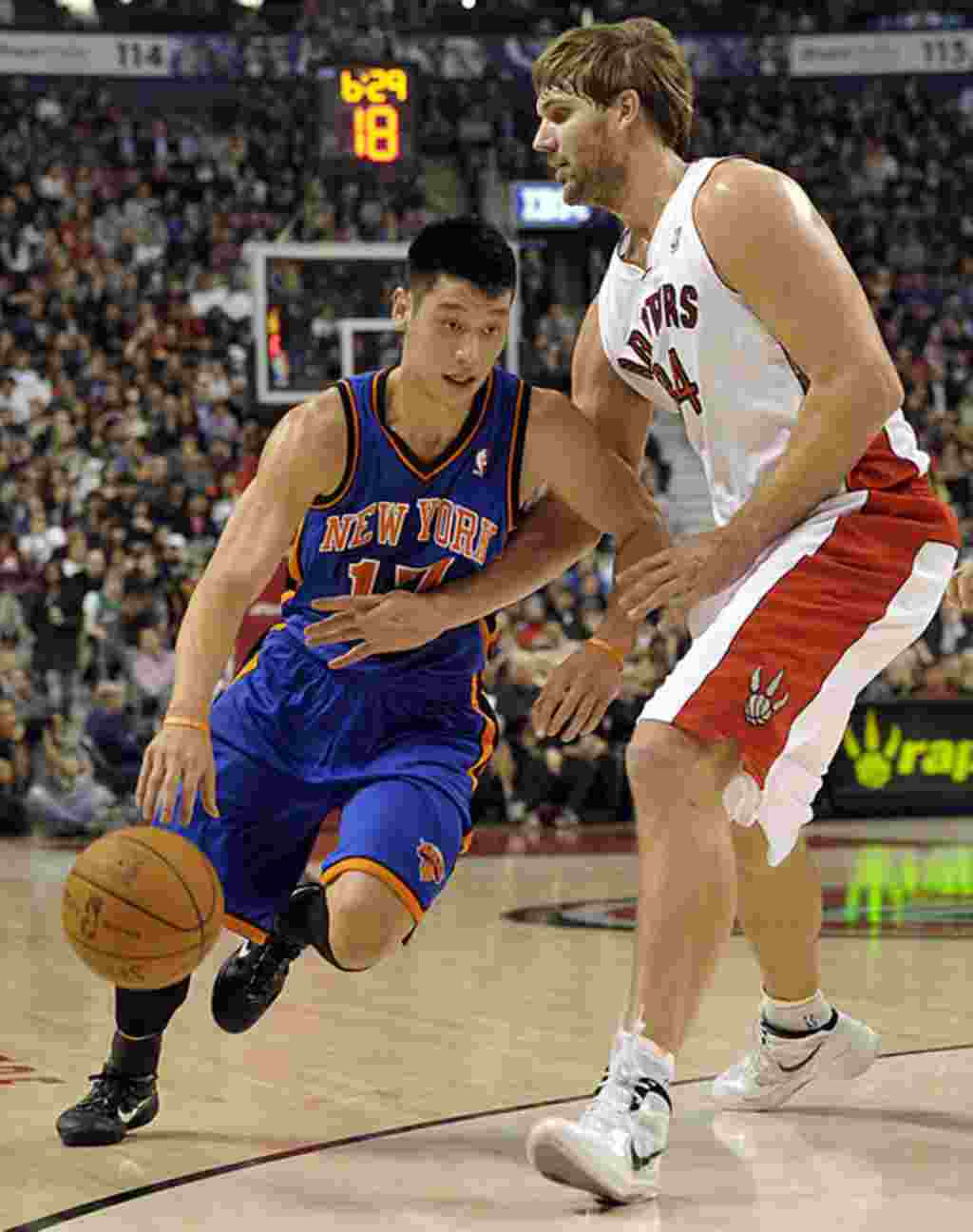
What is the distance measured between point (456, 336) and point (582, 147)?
457 mm

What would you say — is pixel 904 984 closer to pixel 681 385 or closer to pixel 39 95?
pixel 681 385

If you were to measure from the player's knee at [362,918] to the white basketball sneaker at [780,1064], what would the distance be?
2.63 ft

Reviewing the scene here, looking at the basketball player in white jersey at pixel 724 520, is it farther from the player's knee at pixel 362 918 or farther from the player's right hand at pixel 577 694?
the player's knee at pixel 362 918

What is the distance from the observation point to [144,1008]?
4.14 meters


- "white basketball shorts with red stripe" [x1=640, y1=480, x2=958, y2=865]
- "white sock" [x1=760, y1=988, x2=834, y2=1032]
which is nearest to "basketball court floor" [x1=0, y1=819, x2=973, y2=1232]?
"white sock" [x1=760, y1=988, x2=834, y2=1032]

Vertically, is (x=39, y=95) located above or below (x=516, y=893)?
above

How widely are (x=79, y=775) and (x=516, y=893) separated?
4.07m

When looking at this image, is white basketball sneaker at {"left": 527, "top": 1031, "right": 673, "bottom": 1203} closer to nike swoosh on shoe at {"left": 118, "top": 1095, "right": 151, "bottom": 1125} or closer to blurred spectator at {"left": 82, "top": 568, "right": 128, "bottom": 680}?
nike swoosh on shoe at {"left": 118, "top": 1095, "right": 151, "bottom": 1125}

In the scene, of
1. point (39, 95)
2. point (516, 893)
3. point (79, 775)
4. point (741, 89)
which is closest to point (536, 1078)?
point (516, 893)

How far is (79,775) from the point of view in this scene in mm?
12469

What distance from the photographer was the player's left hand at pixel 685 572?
145 inches

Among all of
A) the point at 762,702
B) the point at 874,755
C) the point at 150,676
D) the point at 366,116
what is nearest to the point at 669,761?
the point at 762,702

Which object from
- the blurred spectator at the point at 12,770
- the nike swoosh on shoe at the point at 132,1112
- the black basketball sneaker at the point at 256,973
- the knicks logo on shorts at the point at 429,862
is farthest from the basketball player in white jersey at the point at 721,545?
the blurred spectator at the point at 12,770

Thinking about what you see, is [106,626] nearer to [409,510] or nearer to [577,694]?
[409,510]
